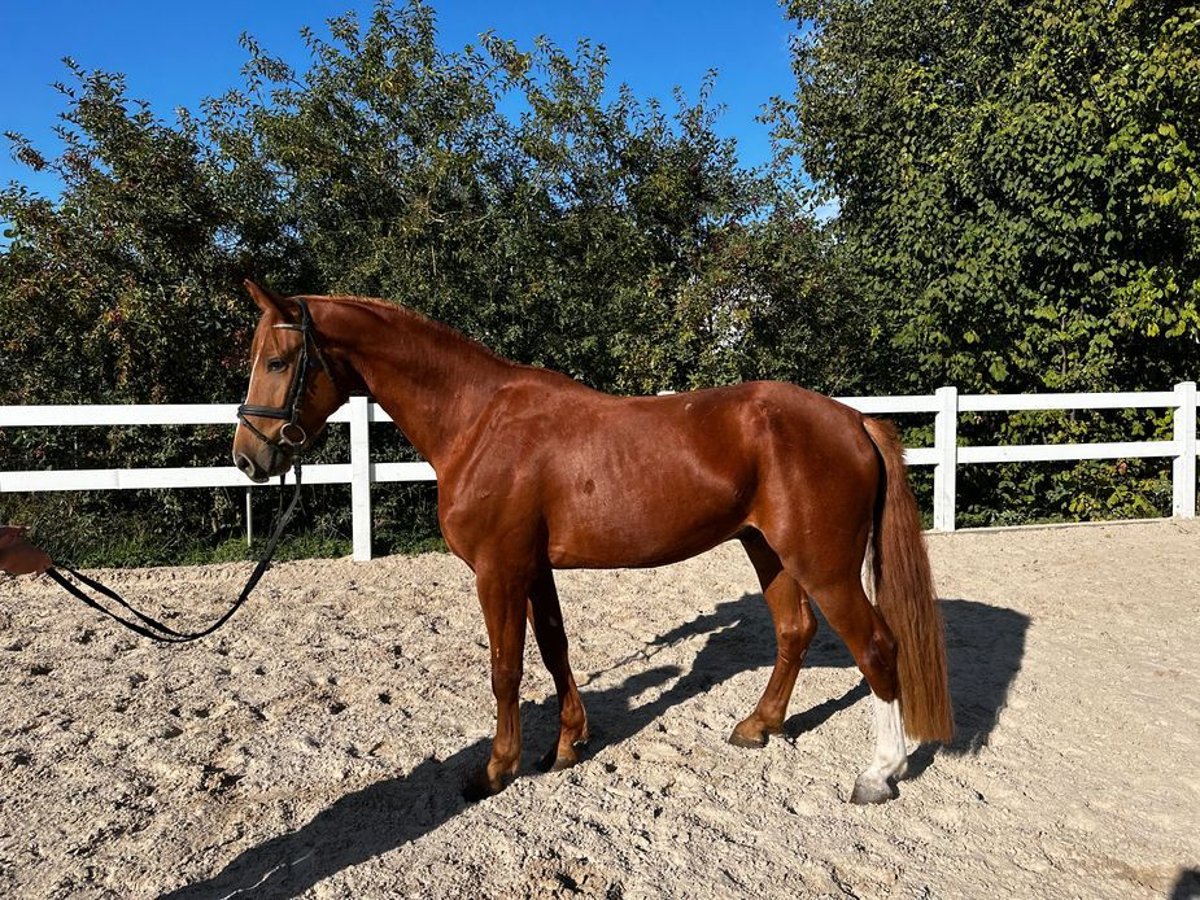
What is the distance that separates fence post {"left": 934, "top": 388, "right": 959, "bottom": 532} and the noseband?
6.73 metres

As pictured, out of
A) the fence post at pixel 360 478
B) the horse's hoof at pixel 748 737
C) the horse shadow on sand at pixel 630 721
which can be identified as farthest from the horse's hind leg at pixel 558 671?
the fence post at pixel 360 478

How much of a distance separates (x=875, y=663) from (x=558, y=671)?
4.21 ft

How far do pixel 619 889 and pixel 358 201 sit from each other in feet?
27.2

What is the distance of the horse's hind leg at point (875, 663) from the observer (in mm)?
2881

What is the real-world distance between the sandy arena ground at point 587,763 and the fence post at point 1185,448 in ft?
11.9

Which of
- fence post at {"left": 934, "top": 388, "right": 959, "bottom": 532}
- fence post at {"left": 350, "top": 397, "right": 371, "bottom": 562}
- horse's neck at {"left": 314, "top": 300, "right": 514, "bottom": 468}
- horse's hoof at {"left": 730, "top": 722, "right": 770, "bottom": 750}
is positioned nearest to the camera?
horse's neck at {"left": 314, "top": 300, "right": 514, "bottom": 468}

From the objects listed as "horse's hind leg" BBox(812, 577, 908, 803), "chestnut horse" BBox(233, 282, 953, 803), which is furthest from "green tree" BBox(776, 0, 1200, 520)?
"horse's hind leg" BBox(812, 577, 908, 803)

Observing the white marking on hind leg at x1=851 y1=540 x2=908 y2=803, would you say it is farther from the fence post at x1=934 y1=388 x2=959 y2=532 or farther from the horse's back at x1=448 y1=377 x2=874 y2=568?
the fence post at x1=934 y1=388 x2=959 y2=532

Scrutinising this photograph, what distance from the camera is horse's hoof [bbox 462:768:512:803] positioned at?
2850 millimetres

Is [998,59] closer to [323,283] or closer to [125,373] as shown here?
[323,283]

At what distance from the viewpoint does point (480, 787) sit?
2.87 m

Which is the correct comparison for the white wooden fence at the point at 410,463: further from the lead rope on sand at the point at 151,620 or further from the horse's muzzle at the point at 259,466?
the horse's muzzle at the point at 259,466

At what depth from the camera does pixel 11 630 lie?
4676 millimetres

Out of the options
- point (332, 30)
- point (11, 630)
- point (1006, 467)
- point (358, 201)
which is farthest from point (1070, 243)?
point (11, 630)
